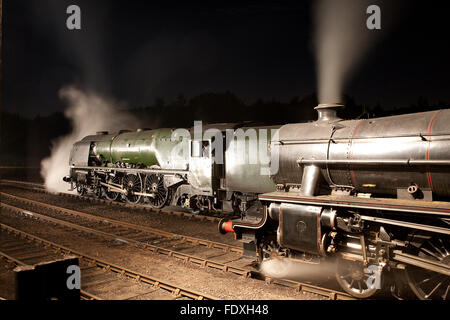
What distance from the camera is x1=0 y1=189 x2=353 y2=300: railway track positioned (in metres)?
6.43

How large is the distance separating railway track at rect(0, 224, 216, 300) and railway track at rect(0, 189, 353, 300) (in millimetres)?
1293

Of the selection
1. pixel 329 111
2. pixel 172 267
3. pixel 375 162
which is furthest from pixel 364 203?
pixel 172 267

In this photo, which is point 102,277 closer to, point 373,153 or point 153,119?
point 373,153

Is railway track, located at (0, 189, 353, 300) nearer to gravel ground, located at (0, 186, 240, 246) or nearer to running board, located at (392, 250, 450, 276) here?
gravel ground, located at (0, 186, 240, 246)

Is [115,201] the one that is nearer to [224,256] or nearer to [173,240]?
[173,240]

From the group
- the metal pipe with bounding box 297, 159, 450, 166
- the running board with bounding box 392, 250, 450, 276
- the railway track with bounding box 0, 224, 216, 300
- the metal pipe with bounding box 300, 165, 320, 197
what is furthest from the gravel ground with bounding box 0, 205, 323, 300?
the metal pipe with bounding box 297, 159, 450, 166

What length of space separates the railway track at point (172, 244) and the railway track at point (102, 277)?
1.29 m

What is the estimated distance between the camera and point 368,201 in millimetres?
4871

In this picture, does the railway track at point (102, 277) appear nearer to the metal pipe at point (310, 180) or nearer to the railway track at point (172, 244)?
the railway track at point (172, 244)

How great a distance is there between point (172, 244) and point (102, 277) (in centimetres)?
240

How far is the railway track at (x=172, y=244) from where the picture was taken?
6.43m

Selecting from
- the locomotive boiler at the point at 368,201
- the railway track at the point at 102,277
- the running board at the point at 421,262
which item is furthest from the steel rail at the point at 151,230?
the running board at the point at 421,262
